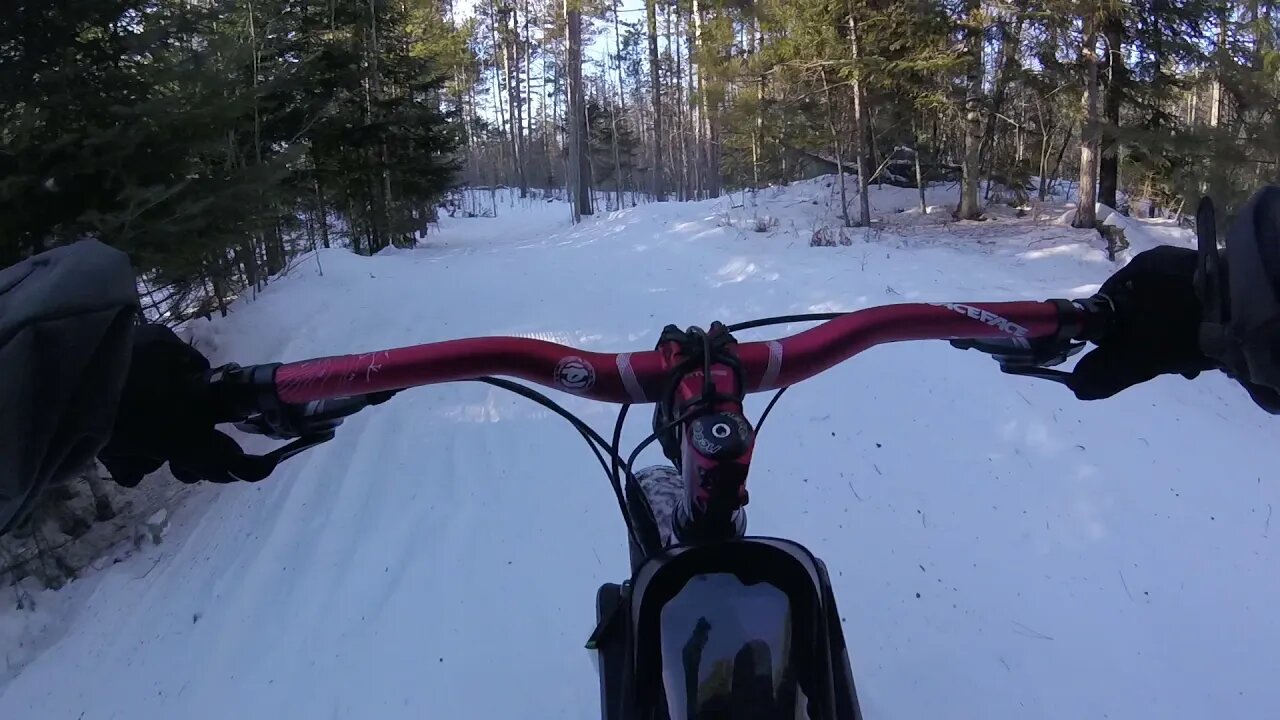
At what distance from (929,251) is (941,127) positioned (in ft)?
22.3

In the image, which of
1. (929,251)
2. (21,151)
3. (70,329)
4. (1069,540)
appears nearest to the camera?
(70,329)

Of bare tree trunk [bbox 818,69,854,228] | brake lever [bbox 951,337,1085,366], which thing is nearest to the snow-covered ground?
brake lever [bbox 951,337,1085,366]

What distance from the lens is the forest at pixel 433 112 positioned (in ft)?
18.8

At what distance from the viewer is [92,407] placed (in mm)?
1154

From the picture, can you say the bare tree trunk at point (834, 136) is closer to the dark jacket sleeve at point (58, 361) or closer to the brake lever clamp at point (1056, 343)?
the brake lever clamp at point (1056, 343)

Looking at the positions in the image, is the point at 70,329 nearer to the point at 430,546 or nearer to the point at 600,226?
the point at 430,546

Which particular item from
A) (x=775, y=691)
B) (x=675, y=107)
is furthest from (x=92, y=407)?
(x=675, y=107)

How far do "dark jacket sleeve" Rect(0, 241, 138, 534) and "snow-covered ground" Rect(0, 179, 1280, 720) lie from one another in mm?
2407

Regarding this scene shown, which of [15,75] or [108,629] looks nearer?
[108,629]

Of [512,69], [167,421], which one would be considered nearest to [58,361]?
[167,421]

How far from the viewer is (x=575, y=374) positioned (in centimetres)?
150

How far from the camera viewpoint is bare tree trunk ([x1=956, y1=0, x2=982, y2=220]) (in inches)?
553

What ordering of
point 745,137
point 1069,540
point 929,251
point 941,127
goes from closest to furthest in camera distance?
point 1069,540, point 929,251, point 941,127, point 745,137

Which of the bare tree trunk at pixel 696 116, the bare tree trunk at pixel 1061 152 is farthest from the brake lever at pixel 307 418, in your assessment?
the bare tree trunk at pixel 696 116
